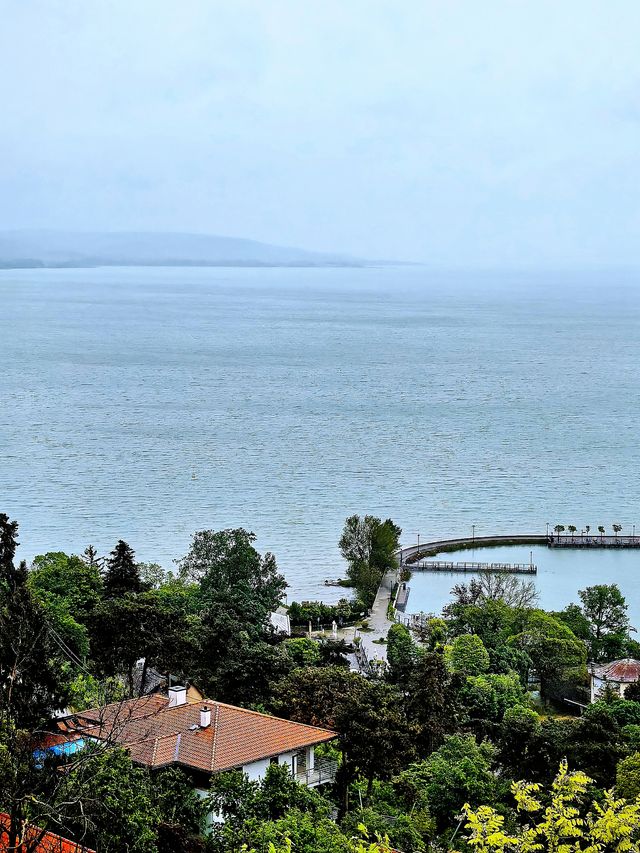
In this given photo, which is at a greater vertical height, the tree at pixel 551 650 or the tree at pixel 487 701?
the tree at pixel 487 701

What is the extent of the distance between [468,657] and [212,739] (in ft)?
38.6

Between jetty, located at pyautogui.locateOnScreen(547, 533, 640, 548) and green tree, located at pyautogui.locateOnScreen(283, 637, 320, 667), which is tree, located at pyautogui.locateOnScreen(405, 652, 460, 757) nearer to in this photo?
green tree, located at pyautogui.locateOnScreen(283, 637, 320, 667)

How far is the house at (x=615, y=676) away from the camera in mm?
27766

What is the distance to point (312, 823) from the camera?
1353 centimetres

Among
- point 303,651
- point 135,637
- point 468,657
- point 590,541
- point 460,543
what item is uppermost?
point 135,637

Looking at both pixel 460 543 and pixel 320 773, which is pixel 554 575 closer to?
pixel 460 543

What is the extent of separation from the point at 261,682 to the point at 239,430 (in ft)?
161

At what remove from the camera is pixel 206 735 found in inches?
664

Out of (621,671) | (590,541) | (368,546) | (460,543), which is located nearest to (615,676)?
(621,671)

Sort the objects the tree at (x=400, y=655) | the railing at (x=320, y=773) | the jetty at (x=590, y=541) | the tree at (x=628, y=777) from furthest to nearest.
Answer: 1. the jetty at (x=590, y=541)
2. the tree at (x=400, y=655)
3. the railing at (x=320, y=773)
4. the tree at (x=628, y=777)

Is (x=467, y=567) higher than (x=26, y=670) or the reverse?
the reverse

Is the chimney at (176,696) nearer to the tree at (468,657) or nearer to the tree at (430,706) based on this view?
the tree at (430,706)

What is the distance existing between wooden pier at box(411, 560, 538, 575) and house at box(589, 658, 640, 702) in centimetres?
1550

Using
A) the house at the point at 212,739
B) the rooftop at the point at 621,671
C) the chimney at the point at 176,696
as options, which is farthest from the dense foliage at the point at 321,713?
the chimney at the point at 176,696
